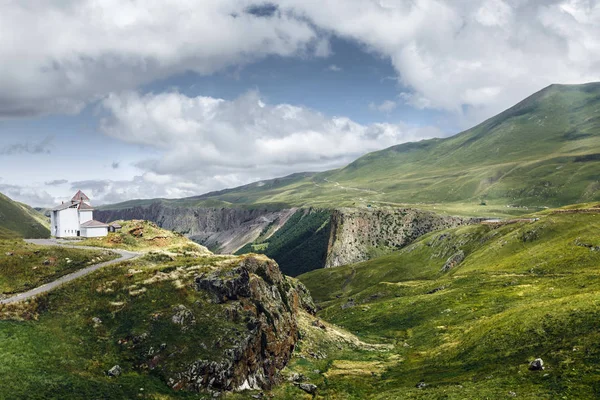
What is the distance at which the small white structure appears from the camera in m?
107

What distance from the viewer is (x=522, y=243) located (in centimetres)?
13375

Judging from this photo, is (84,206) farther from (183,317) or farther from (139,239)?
(183,317)

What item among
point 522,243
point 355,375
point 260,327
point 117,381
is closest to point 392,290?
point 522,243

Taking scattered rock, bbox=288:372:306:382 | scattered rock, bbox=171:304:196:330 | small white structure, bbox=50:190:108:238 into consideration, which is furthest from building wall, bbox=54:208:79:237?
scattered rock, bbox=288:372:306:382

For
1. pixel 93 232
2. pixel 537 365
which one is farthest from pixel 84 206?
pixel 537 365

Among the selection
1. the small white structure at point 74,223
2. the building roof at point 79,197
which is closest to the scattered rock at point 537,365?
the small white structure at point 74,223

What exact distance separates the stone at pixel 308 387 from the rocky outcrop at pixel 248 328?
368cm

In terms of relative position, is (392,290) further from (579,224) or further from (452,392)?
(452,392)

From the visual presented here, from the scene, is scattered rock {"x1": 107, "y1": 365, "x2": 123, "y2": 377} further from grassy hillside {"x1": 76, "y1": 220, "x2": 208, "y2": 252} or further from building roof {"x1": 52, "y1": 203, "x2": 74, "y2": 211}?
building roof {"x1": 52, "y1": 203, "x2": 74, "y2": 211}

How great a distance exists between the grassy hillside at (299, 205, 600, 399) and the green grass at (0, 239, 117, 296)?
43.8 m

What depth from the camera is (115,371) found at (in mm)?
42438

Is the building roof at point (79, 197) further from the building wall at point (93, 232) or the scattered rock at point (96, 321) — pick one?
the scattered rock at point (96, 321)

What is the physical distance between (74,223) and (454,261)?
13310 cm

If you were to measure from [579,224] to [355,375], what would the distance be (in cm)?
10416
